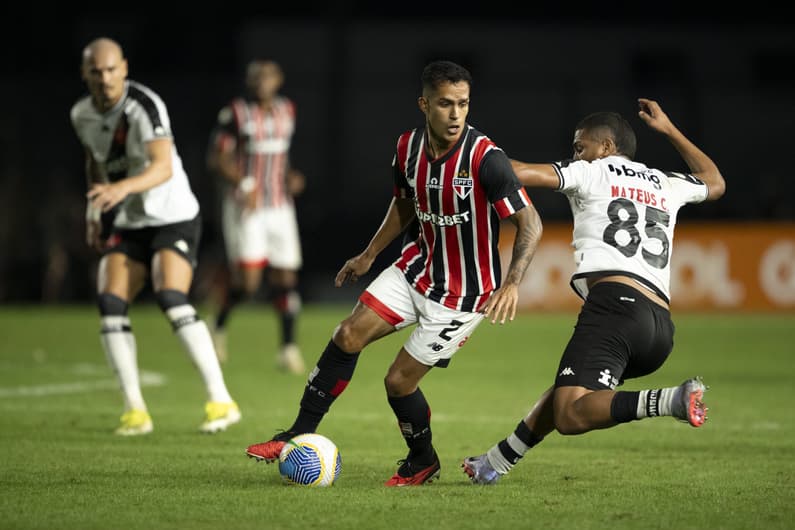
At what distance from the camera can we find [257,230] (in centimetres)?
1273

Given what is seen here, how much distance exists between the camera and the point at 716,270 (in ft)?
61.2

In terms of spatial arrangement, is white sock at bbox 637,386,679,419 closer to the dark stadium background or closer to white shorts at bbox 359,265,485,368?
white shorts at bbox 359,265,485,368

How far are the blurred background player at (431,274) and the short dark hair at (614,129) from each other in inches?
20.4

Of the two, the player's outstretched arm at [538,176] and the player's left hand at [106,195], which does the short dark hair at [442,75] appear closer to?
the player's outstretched arm at [538,176]

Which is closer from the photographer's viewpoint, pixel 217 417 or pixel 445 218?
pixel 445 218

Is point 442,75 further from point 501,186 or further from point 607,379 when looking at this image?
point 607,379

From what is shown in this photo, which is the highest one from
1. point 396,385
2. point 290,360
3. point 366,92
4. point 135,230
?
point 366,92

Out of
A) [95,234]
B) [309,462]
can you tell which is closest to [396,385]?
[309,462]

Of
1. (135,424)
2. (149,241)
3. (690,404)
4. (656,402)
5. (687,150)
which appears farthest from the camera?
(149,241)

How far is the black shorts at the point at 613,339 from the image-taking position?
18.9ft

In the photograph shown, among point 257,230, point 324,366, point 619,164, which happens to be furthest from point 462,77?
point 257,230

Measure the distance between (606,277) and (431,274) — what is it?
837 millimetres

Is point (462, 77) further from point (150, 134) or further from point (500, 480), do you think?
point (150, 134)

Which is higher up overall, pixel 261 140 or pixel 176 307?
pixel 261 140
